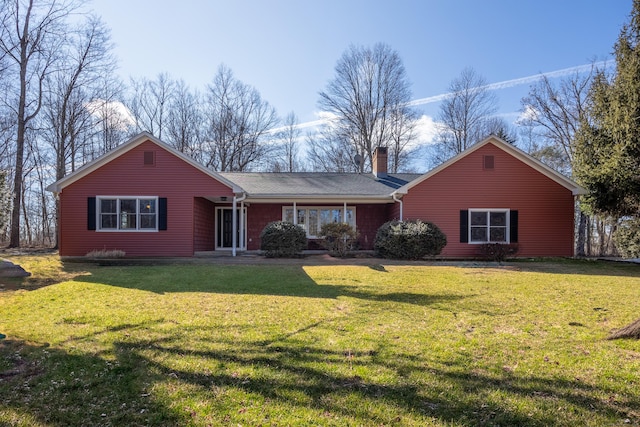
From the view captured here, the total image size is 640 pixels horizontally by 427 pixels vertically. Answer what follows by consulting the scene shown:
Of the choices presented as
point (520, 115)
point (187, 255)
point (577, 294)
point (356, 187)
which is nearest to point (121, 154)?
point (187, 255)

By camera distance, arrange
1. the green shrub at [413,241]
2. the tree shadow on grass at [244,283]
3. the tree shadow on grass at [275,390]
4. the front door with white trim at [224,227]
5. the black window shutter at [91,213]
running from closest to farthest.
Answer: the tree shadow on grass at [275,390] < the tree shadow on grass at [244,283] < the green shrub at [413,241] < the black window shutter at [91,213] < the front door with white trim at [224,227]

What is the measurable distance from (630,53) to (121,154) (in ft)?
57.6

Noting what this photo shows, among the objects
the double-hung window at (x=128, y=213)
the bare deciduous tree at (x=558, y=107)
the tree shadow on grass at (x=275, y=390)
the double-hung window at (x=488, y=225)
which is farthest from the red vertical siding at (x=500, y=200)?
the tree shadow on grass at (x=275, y=390)

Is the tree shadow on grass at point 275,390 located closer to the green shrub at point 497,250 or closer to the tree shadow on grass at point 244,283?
the tree shadow on grass at point 244,283

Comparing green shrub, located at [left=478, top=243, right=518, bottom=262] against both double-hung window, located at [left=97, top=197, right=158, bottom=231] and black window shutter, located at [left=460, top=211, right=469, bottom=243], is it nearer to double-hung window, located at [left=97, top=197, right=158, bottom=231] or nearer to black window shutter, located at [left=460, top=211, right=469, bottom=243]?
black window shutter, located at [left=460, top=211, right=469, bottom=243]

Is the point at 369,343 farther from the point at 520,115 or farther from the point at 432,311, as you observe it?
the point at 520,115

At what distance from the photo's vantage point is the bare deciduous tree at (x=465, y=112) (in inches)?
1171

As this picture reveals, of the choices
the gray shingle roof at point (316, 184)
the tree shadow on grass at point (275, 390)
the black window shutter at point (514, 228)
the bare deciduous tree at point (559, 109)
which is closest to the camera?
the tree shadow on grass at point (275, 390)

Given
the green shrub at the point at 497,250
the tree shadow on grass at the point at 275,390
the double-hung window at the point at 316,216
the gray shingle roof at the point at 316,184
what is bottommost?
the tree shadow on grass at the point at 275,390

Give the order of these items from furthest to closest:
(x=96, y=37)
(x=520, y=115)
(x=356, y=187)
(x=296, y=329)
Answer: (x=520, y=115) → (x=96, y=37) → (x=356, y=187) → (x=296, y=329)

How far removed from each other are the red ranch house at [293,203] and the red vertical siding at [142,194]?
4cm

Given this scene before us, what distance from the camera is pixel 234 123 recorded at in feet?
101

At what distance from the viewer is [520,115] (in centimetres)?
2597

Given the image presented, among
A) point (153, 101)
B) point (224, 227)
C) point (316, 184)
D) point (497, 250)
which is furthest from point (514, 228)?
point (153, 101)
